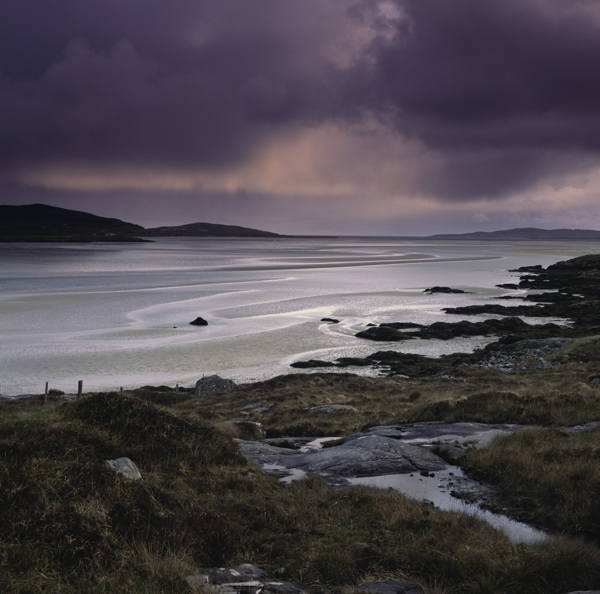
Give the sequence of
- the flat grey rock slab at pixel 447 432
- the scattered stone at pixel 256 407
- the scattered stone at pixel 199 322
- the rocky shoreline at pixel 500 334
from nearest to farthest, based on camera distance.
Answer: the flat grey rock slab at pixel 447 432 < the scattered stone at pixel 256 407 < the rocky shoreline at pixel 500 334 < the scattered stone at pixel 199 322

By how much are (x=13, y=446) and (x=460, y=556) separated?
23.9 ft

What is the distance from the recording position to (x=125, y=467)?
845 centimetres

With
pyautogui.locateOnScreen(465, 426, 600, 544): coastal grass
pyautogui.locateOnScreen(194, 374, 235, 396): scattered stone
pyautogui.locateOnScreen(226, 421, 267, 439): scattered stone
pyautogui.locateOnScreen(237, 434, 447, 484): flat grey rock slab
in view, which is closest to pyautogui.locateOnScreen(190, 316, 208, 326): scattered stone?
pyautogui.locateOnScreen(194, 374, 235, 396): scattered stone

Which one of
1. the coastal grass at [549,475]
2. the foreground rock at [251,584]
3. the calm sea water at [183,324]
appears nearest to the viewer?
the foreground rock at [251,584]

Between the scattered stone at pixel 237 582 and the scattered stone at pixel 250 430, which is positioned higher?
the scattered stone at pixel 237 582

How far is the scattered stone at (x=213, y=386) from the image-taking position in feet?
94.6

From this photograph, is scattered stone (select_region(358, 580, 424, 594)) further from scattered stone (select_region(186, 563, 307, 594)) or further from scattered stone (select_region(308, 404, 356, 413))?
scattered stone (select_region(308, 404, 356, 413))

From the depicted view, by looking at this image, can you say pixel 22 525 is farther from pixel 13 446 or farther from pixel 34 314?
pixel 34 314

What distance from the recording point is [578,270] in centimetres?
11256

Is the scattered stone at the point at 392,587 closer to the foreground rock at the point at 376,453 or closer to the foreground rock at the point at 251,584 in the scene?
the foreground rock at the point at 251,584

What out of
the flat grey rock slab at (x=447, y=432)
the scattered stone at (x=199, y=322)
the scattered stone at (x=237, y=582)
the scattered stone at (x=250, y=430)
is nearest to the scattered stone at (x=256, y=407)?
the scattered stone at (x=250, y=430)

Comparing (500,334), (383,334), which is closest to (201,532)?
(383,334)

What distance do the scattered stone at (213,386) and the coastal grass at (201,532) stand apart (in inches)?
754

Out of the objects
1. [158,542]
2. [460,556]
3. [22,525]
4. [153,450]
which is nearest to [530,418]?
[460,556]
